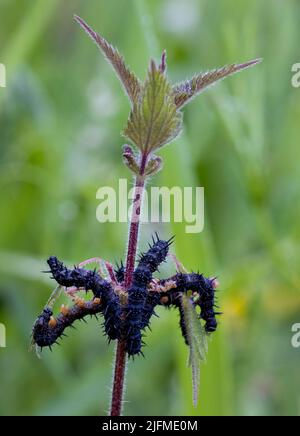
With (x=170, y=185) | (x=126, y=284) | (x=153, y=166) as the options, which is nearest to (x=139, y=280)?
(x=126, y=284)

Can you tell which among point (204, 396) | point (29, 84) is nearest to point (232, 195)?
point (29, 84)

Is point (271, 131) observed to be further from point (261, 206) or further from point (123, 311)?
point (123, 311)

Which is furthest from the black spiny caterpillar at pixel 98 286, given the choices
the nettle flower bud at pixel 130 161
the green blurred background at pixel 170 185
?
the green blurred background at pixel 170 185

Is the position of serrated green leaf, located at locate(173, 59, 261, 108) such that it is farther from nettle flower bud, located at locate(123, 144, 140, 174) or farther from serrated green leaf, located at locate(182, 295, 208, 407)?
serrated green leaf, located at locate(182, 295, 208, 407)

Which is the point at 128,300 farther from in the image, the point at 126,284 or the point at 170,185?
the point at 170,185

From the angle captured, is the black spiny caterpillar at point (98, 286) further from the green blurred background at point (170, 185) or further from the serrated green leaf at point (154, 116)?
the green blurred background at point (170, 185)

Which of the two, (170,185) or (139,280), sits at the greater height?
(170,185)
